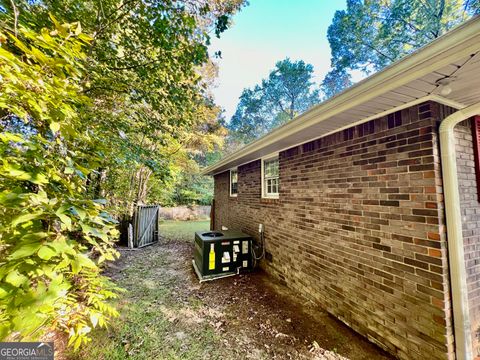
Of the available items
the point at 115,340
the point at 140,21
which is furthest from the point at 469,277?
the point at 140,21

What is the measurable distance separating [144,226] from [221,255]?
453cm

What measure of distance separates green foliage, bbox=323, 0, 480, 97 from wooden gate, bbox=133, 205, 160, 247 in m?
14.3

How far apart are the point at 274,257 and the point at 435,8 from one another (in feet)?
48.5

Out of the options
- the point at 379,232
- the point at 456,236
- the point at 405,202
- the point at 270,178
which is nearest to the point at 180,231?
the point at 270,178

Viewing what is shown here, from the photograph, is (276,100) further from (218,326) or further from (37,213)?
(37,213)

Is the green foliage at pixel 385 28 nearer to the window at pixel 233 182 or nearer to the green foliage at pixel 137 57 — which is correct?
the window at pixel 233 182

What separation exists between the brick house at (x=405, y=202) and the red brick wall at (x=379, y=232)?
0.4 inches

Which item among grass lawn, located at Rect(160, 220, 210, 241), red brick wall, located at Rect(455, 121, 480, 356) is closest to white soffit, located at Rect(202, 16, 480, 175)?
red brick wall, located at Rect(455, 121, 480, 356)

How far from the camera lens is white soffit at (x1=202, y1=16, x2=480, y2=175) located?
4.60 ft

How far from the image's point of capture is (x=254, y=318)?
9.96ft

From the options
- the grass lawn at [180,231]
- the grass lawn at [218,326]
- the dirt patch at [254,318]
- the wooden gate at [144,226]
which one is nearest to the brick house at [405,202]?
the dirt patch at [254,318]

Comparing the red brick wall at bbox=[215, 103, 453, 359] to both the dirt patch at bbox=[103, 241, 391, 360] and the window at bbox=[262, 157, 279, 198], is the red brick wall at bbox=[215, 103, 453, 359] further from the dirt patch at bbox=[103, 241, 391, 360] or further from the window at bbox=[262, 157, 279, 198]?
the window at bbox=[262, 157, 279, 198]

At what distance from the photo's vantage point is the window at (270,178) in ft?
16.6

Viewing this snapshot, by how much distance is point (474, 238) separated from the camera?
2191mm
